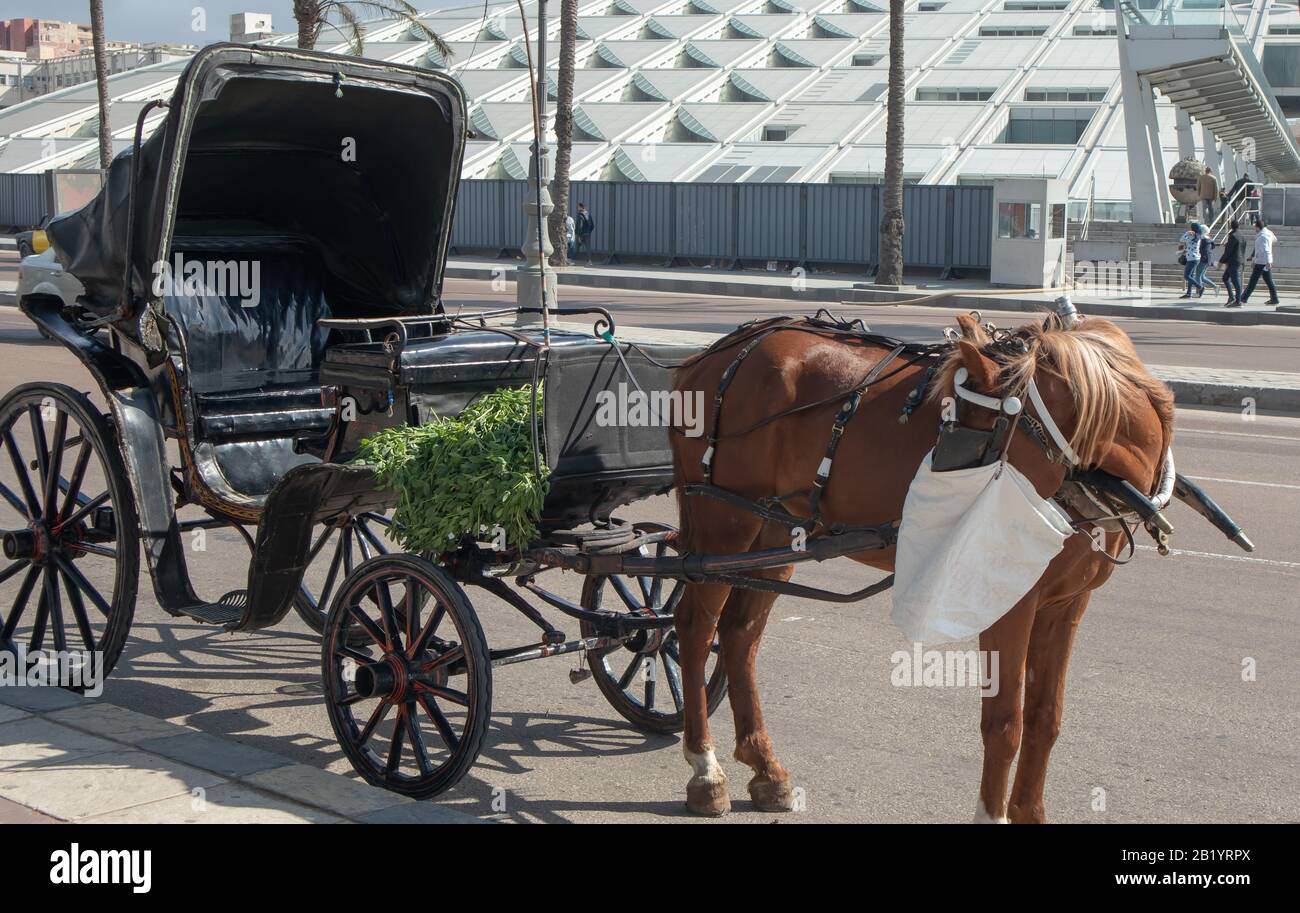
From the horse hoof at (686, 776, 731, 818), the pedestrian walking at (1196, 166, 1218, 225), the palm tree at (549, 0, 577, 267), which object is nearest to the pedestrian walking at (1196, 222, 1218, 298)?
the pedestrian walking at (1196, 166, 1218, 225)

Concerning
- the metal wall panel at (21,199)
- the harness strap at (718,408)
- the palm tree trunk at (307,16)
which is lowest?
the harness strap at (718,408)

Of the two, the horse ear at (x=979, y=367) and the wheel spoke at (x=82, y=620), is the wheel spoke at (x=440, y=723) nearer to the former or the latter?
the wheel spoke at (x=82, y=620)

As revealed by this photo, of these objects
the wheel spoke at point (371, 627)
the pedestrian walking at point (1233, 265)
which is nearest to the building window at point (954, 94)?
the pedestrian walking at point (1233, 265)

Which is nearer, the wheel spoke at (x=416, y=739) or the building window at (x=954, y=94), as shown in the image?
the wheel spoke at (x=416, y=739)

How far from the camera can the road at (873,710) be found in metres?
5.25

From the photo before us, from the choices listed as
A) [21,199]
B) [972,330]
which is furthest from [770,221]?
[972,330]

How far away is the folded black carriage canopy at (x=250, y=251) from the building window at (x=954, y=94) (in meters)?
42.4

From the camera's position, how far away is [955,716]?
609cm

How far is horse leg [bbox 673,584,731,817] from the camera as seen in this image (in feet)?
16.9

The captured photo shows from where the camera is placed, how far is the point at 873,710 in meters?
6.16

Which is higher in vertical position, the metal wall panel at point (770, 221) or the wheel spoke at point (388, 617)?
the metal wall panel at point (770, 221)

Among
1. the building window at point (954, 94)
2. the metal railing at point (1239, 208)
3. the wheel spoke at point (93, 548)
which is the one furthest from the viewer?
the building window at point (954, 94)

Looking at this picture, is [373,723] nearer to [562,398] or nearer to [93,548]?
[562,398]

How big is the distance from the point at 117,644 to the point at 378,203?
2926 mm
